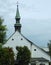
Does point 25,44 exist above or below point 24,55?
above

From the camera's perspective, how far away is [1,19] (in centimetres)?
8188

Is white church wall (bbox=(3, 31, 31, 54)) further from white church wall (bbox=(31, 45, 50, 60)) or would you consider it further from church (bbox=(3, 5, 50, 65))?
white church wall (bbox=(31, 45, 50, 60))

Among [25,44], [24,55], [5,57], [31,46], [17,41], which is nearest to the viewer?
[5,57]

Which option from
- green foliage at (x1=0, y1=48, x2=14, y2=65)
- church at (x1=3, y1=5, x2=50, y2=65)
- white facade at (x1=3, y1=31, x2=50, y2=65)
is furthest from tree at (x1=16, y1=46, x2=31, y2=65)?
green foliage at (x1=0, y1=48, x2=14, y2=65)

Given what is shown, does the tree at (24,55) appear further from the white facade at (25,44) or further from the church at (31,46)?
the white facade at (25,44)

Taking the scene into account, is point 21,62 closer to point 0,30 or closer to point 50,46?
point 0,30

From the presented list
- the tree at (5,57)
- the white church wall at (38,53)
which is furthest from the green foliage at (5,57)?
the white church wall at (38,53)

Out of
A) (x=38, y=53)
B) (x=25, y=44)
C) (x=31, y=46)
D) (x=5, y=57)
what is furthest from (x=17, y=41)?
(x=5, y=57)

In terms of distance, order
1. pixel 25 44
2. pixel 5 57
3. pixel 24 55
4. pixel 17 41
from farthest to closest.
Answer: pixel 17 41, pixel 25 44, pixel 24 55, pixel 5 57

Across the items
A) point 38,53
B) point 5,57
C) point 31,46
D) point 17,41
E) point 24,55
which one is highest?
point 17,41

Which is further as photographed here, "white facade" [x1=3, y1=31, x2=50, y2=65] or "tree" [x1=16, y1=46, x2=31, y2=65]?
"white facade" [x1=3, y1=31, x2=50, y2=65]

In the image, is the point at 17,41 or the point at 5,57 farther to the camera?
the point at 17,41

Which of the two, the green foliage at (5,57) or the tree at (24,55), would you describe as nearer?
the green foliage at (5,57)

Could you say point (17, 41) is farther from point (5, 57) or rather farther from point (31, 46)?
point (5, 57)
